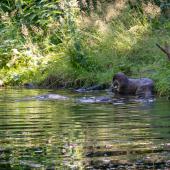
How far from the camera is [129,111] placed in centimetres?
1028

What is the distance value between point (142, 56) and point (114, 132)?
31.2 feet

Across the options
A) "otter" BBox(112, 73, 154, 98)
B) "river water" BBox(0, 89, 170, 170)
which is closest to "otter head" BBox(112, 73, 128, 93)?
"otter" BBox(112, 73, 154, 98)

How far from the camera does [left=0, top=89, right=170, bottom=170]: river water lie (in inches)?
215

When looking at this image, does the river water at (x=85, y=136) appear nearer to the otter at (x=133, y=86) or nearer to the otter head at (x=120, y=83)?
the otter at (x=133, y=86)

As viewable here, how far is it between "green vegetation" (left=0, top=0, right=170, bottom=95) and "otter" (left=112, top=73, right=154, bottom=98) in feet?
1.32

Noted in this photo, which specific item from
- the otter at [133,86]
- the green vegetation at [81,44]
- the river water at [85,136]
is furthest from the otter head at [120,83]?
the river water at [85,136]

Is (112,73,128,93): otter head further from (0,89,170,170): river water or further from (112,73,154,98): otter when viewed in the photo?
(0,89,170,170): river water

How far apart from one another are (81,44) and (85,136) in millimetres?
10045

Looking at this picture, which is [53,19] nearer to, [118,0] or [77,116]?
[118,0]

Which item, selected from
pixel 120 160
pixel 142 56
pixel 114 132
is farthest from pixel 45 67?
pixel 120 160

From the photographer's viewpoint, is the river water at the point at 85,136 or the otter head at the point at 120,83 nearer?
the river water at the point at 85,136

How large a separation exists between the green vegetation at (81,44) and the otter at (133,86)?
0.40 m

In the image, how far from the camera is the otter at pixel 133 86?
13656 mm

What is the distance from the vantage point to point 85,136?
7.14 m
